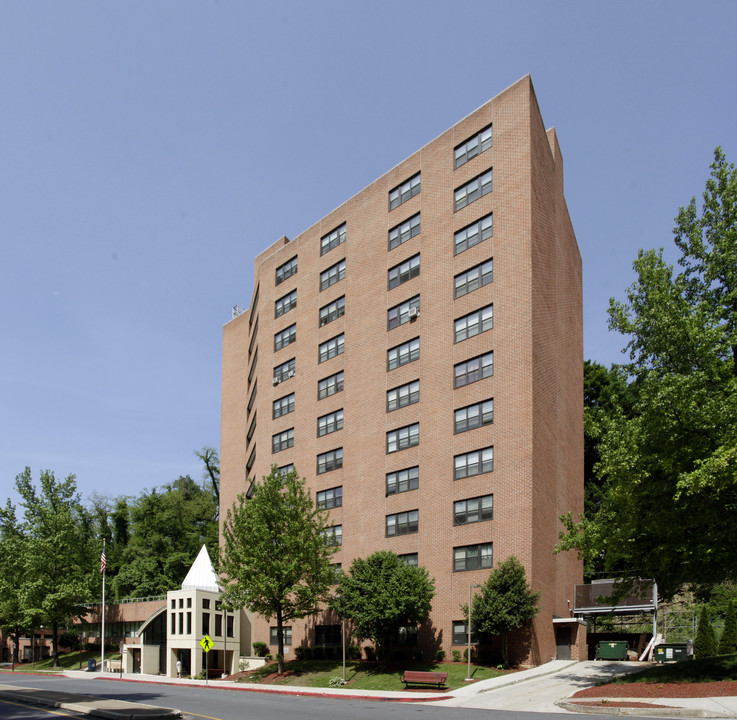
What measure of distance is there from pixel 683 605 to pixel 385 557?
97.8ft

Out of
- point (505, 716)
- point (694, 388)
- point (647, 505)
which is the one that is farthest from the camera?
point (647, 505)

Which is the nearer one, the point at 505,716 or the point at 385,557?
the point at 505,716

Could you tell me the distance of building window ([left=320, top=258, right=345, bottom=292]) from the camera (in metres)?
56.4

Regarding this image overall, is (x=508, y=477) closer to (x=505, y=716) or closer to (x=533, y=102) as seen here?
(x=505, y=716)

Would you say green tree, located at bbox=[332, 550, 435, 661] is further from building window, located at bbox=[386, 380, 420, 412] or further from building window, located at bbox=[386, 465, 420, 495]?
building window, located at bbox=[386, 380, 420, 412]

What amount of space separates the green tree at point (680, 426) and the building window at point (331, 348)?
88.3 ft

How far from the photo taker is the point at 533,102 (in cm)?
4575

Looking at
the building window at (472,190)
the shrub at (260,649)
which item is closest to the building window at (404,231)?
the building window at (472,190)

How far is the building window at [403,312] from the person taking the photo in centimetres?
4875

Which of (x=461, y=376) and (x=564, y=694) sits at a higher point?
(x=461, y=376)

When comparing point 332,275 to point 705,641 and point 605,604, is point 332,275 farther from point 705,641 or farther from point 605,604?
point 705,641

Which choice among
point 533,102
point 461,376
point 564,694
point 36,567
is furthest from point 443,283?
point 36,567

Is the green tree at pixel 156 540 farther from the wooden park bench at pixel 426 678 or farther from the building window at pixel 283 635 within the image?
the wooden park bench at pixel 426 678

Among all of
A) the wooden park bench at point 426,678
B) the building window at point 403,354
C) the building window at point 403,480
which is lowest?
the wooden park bench at point 426,678
